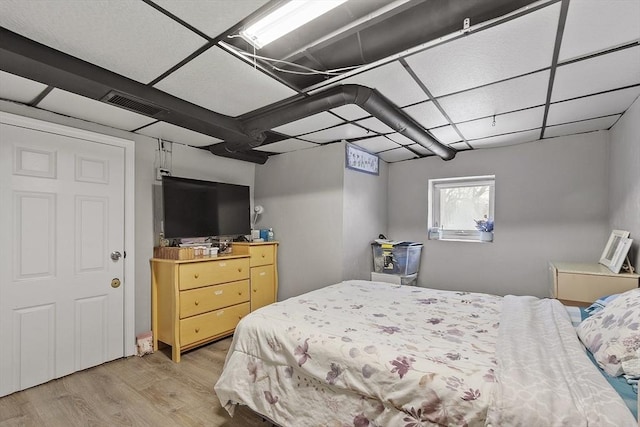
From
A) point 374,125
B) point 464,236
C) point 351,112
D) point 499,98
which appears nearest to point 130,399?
point 351,112

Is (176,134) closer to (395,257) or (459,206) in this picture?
(395,257)

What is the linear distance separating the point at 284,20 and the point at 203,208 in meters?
A: 2.41

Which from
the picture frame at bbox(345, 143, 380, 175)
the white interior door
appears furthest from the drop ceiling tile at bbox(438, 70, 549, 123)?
the white interior door

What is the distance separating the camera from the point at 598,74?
6.15 feet

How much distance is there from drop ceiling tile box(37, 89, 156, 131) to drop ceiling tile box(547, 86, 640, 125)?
11.6 ft

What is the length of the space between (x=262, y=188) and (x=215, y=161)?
74 centimetres

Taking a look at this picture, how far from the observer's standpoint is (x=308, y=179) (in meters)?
3.79

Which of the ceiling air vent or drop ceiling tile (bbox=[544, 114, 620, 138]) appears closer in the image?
the ceiling air vent

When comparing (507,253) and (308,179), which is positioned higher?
(308,179)

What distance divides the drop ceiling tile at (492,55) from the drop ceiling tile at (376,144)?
4.24 feet

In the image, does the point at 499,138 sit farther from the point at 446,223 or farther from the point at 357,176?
the point at 357,176

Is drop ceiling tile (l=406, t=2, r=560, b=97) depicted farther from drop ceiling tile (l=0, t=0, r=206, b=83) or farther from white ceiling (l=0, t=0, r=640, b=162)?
drop ceiling tile (l=0, t=0, r=206, b=83)

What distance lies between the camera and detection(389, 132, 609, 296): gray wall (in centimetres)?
314

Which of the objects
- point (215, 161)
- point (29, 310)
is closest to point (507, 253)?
point (215, 161)
